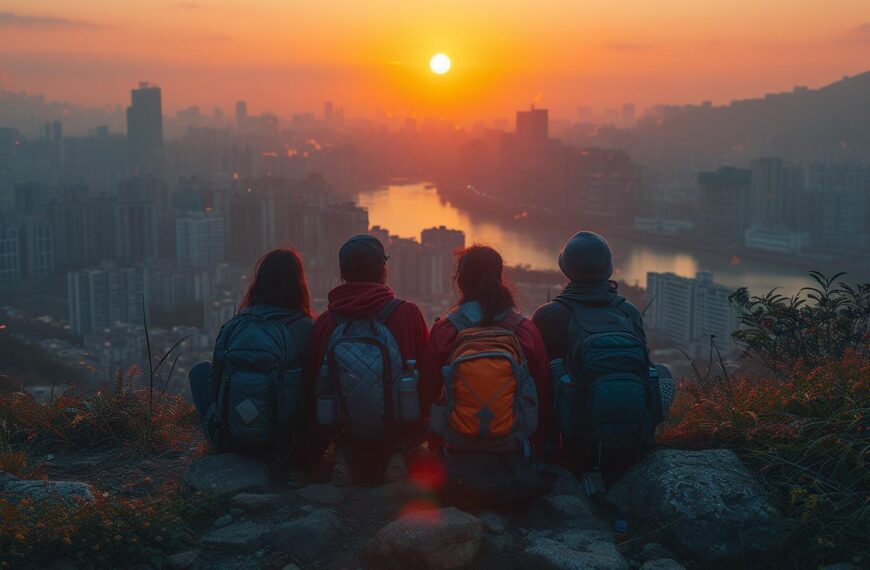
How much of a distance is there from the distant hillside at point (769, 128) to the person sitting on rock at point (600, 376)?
27509 mm

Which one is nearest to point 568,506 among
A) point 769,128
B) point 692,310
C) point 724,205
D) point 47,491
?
point 47,491

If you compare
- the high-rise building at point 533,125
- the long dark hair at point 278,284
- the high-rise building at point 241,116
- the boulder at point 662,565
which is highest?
the high-rise building at point 241,116

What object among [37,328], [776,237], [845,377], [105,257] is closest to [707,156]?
[776,237]

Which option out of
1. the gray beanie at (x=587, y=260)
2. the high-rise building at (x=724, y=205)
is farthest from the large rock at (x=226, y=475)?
the high-rise building at (x=724, y=205)

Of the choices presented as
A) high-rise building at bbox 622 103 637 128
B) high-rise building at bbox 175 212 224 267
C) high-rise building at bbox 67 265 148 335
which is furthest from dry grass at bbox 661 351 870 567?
Result: high-rise building at bbox 622 103 637 128

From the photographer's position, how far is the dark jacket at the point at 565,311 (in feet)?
6.35

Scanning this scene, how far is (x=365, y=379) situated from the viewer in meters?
1.87

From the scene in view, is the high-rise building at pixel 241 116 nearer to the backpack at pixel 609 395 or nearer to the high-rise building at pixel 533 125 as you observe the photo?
the high-rise building at pixel 533 125

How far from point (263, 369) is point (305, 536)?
0.44m

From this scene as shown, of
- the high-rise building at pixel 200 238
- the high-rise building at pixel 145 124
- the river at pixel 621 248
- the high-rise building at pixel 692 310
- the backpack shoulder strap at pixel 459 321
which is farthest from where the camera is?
the high-rise building at pixel 145 124

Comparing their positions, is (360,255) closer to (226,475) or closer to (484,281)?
(484,281)

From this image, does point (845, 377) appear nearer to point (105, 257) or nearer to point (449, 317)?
point (449, 317)

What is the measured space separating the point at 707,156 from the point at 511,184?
722 inches

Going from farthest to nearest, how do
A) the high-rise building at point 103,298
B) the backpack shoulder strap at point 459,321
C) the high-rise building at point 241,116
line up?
the high-rise building at point 241,116
the high-rise building at point 103,298
the backpack shoulder strap at point 459,321
